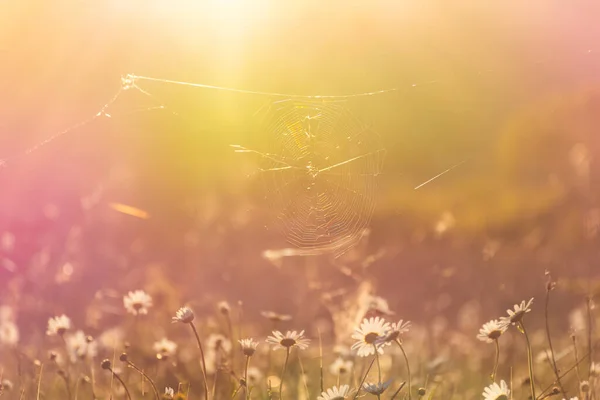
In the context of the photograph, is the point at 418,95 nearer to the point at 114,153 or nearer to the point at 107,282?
the point at 114,153

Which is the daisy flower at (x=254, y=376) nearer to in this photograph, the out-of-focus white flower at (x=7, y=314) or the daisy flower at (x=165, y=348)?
the daisy flower at (x=165, y=348)

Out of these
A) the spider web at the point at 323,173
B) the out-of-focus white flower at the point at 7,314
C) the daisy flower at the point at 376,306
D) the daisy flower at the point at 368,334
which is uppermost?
the spider web at the point at 323,173

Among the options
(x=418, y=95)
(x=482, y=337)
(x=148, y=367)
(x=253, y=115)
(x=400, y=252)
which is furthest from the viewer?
(x=400, y=252)

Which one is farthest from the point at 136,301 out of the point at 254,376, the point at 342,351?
the point at 342,351

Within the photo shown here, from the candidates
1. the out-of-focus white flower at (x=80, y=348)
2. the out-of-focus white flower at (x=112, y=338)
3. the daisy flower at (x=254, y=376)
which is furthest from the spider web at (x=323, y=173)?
the out-of-focus white flower at (x=80, y=348)

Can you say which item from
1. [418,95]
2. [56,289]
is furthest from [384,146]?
[56,289]

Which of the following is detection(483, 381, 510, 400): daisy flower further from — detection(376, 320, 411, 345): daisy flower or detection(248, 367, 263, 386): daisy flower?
detection(248, 367, 263, 386): daisy flower

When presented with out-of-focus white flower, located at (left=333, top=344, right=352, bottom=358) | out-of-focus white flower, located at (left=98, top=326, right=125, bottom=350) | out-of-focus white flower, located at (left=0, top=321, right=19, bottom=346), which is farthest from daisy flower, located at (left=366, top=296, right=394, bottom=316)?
out-of-focus white flower, located at (left=0, top=321, right=19, bottom=346)
